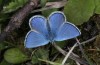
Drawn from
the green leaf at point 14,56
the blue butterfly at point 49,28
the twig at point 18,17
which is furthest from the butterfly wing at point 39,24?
the green leaf at point 14,56

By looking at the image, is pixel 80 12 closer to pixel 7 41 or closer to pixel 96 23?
pixel 96 23

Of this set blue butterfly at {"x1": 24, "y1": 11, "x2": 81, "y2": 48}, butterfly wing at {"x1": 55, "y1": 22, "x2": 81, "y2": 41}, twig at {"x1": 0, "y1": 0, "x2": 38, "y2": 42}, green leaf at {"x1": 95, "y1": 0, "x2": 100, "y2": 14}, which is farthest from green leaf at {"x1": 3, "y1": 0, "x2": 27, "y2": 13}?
green leaf at {"x1": 95, "y1": 0, "x2": 100, "y2": 14}

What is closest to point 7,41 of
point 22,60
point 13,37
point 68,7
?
point 13,37

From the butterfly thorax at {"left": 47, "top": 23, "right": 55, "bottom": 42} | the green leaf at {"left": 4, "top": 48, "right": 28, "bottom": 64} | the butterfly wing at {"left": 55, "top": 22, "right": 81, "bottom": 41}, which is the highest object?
the butterfly wing at {"left": 55, "top": 22, "right": 81, "bottom": 41}

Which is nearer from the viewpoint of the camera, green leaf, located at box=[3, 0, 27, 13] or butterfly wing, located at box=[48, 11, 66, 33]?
butterfly wing, located at box=[48, 11, 66, 33]

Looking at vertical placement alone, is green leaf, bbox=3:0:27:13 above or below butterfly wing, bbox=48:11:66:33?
above

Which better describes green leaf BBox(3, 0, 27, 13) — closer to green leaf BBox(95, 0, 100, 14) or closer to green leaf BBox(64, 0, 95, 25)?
green leaf BBox(64, 0, 95, 25)
